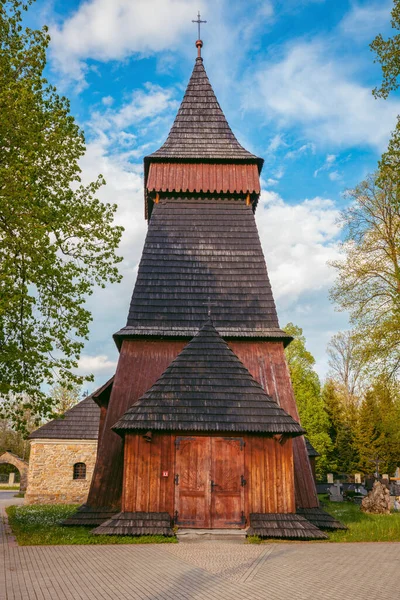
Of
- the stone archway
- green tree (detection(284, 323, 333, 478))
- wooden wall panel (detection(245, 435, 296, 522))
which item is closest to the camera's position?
wooden wall panel (detection(245, 435, 296, 522))

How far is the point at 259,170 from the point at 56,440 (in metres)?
15.4

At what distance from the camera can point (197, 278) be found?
15375 mm

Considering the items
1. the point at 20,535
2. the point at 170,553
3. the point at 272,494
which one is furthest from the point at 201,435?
the point at 20,535

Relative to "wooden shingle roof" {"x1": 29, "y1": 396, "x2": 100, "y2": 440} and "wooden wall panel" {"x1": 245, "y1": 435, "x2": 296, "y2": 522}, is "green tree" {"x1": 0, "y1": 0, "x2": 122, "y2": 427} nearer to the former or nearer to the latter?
"wooden wall panel" {"x1": 245, "y1": 435, "x2": 296, "y2": 522}

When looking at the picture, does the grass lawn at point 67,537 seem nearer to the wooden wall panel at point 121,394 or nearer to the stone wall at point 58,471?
the wooden wall panel at point 121,394

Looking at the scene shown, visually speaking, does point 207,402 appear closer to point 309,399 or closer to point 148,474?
point 148,474

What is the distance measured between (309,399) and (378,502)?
64.2 feet

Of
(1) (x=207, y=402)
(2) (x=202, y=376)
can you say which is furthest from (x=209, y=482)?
(2) (x=202, y=376)

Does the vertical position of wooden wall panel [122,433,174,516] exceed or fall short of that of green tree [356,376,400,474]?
it falls short

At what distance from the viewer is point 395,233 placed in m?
20.0

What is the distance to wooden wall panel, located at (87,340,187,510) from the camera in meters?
12.6

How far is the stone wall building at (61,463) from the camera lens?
77.6ft

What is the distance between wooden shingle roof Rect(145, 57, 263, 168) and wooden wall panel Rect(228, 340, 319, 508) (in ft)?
21.3

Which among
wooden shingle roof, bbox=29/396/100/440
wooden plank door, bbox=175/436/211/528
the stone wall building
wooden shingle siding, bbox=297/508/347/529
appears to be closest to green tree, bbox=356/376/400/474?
wooden shingle roof, bbox=29/396/100/440
